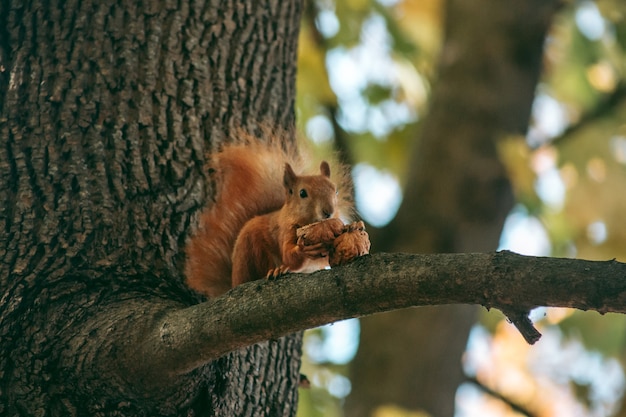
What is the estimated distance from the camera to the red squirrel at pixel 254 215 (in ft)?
7.41

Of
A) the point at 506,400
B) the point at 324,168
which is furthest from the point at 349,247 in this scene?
the point at 506,400

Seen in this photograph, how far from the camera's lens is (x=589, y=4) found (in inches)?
198

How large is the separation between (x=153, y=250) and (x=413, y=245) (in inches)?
87.9

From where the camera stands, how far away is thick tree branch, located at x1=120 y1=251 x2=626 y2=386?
4.63 feet

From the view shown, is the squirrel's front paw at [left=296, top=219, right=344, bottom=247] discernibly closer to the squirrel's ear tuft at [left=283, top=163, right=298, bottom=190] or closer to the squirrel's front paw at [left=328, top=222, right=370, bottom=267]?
the squirrel's front paw at [left=328, top=222, right=370, bottom=267]

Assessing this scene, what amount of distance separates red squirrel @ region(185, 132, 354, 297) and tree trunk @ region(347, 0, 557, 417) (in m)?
1.81

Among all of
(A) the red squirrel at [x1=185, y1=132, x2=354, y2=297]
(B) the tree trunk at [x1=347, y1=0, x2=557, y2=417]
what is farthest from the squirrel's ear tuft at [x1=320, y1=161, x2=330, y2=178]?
(B) the tree trunk at [x1=347, y1=0, x2=557, y2=417]

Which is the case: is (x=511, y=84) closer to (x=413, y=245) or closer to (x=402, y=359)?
(x=413, y=245)

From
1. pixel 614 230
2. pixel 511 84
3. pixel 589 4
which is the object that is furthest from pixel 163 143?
pixel 589 4

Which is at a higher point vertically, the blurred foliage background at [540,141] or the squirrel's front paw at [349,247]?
the blurred foliage background at [540,141]

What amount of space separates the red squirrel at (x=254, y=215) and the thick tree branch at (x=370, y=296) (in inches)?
14.2

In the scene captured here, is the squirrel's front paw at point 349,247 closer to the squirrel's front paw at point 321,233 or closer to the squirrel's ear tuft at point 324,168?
the squirrel's front paw at point 321,233

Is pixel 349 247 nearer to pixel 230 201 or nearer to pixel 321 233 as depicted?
pixel 321 233

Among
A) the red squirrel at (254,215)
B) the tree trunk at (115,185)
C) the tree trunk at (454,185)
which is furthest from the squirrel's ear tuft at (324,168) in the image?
the tree trunk at (454,185)
